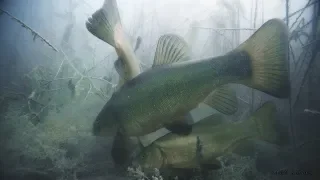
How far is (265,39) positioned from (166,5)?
9.26 feet

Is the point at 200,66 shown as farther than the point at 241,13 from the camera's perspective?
No

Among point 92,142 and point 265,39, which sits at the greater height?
point 265,39

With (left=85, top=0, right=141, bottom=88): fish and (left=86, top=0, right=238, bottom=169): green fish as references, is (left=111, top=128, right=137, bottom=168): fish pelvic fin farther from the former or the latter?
(left=85, top=0, right=141, bottom=88): fish

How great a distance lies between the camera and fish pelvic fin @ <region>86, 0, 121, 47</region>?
155cm

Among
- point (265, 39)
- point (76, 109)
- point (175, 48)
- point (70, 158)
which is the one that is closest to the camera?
point (265, 39)

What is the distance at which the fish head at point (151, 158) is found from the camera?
1531 mm

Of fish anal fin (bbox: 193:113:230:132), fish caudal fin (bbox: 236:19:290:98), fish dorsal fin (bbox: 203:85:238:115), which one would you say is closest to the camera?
fish caudal fin (bbox: 236:19:290:98)

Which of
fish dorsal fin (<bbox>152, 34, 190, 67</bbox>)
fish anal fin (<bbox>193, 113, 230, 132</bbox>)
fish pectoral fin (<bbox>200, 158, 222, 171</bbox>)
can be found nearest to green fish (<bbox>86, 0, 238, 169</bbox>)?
fish dorsal fin (<bbox>152, 34, 190, 67</bbox>)

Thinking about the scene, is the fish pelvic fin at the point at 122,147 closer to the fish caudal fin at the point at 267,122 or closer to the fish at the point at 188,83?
the fish at the point at 188,83

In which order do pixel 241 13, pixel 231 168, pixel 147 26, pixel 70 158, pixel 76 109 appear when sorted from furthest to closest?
pixel 147 26, pixel 241 13, pixel 76 109, pixel 70 158, pixel 231 168

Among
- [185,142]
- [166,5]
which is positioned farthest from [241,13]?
[185,142]

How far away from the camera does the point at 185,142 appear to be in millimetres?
1556

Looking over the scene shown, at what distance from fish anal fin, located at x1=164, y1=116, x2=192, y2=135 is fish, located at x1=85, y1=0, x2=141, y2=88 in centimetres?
42

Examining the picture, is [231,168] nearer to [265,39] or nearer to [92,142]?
[265,39]
